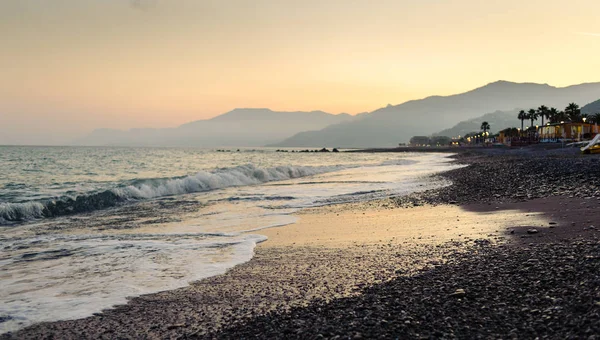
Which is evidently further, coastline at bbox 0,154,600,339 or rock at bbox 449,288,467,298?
rock at bbox 449,288,467,298

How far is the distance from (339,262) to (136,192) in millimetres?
18915

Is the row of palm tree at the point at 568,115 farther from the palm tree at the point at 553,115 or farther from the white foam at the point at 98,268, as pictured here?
the white foam at the point at 98,268

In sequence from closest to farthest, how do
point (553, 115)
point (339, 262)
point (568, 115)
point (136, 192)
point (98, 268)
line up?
point (339, 262) < point (98, 268) < point (136, 192) < point (568, 115) < point (553, 115)

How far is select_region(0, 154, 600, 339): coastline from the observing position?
5.57 metres

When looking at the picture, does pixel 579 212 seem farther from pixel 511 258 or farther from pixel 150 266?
pixel 150 266

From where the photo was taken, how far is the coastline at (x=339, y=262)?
557 cm

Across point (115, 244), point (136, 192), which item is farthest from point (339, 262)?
point (136, 192)

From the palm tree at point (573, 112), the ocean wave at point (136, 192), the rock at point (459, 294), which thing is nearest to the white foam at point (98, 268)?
the rock at point (459, 294)

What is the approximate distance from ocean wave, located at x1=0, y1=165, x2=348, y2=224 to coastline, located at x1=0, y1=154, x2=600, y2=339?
36.4 ft

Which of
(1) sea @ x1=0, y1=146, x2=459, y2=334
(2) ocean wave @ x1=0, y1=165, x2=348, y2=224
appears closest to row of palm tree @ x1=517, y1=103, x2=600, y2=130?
(2) ocean wave @ x1=0, y1=165, x2=348, y2=224

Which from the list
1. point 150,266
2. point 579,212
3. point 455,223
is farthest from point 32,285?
point 579,212

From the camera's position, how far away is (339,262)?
28.2 ft

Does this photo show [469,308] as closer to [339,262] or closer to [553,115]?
[339,262]

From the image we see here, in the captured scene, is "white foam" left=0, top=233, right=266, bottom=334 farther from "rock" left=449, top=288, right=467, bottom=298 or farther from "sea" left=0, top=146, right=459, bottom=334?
"rock" left=449, top=288, right=467, bottom=298
